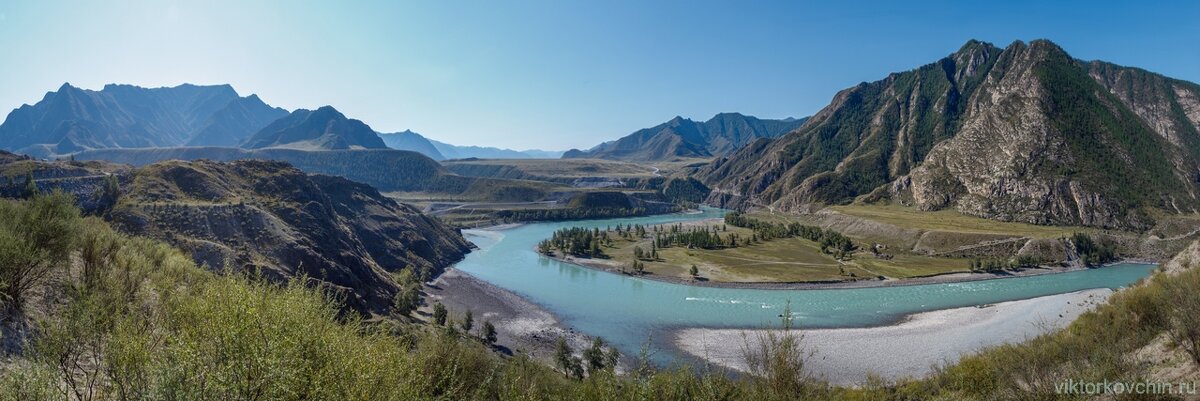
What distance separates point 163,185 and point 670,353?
71.6 metres

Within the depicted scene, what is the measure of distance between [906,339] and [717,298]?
30228 millimetres

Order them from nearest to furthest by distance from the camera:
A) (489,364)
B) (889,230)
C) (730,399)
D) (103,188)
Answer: (730,399), (489,364), (103,188), (889,230)

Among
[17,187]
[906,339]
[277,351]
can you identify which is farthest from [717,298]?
[17,187]

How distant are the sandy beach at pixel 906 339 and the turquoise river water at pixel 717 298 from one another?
382cm

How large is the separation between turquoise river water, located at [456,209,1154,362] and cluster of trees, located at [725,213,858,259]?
99.4ft

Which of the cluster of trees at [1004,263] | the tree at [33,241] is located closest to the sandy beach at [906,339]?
the cluster of trees at [1004,263]

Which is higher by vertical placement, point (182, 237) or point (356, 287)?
point (182, 237)

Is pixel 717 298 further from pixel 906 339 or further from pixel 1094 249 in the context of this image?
pixel 1094 249

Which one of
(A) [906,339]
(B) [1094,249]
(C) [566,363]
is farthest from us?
(B) [1094,249]

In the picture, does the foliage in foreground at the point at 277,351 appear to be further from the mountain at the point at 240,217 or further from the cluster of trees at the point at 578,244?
the cluster of trees at the point at 578,244

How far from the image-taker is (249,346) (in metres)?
10.4

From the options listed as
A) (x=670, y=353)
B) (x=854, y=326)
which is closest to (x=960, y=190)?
(x=854, y=326)

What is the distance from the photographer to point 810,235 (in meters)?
144

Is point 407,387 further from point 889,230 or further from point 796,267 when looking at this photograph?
point 889,230
